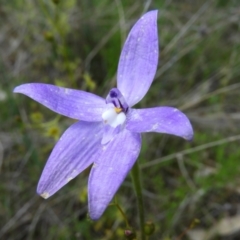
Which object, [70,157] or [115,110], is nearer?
[70,157]

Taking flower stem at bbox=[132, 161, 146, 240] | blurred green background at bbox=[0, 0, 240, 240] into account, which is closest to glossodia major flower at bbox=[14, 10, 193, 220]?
flower stem at bbox=[132, 161, 146, 240]

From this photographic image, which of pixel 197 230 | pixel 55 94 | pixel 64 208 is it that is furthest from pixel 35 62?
pixel 55 94

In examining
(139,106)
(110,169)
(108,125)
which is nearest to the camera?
(110,169)

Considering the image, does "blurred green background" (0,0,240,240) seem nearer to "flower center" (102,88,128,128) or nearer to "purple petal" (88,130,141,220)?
"flower center" (102,88,128,128)

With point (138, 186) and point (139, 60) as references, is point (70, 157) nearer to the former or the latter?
point (138, 186)

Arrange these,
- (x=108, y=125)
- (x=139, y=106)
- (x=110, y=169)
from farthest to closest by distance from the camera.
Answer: (x=139, y=106)
(x=108, y=125)
(x=110, y=169)

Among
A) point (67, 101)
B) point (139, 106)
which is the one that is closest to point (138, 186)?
point (67, 101)
